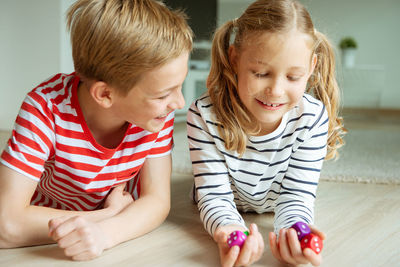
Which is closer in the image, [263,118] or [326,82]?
[263,118]

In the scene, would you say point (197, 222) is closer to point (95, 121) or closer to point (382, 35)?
point (95, 121)

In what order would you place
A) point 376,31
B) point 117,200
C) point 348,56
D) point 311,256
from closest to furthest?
point 311,256 < point 117,200 < point 348,56 < point 376,31

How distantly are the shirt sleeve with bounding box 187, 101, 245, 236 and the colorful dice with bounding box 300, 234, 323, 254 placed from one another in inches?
7.5

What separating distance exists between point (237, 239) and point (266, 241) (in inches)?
7.9

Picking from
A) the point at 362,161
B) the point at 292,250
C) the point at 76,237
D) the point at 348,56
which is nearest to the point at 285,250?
the point at 292,250

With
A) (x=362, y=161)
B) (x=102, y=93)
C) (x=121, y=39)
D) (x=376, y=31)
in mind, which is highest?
(x=121, y=39)

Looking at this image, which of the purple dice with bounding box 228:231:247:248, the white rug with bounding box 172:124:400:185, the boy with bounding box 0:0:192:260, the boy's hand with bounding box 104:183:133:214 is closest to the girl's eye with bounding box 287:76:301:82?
the boy with bounding box 0:0:192:260

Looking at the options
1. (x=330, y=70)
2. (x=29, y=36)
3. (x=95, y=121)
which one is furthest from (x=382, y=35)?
(x=95, y=121)

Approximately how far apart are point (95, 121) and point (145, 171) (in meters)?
0.16

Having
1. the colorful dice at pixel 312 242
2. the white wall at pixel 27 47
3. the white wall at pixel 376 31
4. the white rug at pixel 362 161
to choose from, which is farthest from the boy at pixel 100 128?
the white wall at pixel 376 31

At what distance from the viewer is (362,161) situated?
73.5 inches

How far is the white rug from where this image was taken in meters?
1.57

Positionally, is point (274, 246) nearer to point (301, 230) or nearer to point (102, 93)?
point (301, 230)

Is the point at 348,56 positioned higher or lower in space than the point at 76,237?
lower
